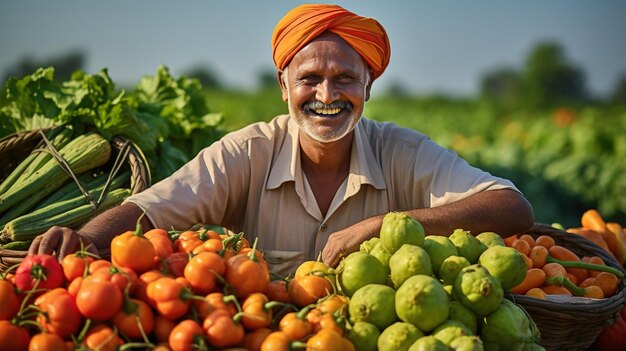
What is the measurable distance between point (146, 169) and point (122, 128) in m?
0.63

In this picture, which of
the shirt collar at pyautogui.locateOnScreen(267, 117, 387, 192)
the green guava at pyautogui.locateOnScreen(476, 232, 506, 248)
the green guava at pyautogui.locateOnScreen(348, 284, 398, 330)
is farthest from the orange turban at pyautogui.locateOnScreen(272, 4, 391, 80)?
the green guava at pyautogui.locateOnScreen(348, 284, 398, 330)

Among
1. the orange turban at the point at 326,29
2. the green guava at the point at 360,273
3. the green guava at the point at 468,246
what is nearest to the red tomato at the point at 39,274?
the green guava at the point at 360,273

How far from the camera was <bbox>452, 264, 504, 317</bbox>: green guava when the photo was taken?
263 cm

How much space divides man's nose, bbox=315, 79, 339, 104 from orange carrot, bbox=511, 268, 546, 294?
1455mm

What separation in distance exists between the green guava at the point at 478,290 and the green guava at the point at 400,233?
247mm

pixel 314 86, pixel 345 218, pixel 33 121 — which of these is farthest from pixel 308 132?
pixel 33 121

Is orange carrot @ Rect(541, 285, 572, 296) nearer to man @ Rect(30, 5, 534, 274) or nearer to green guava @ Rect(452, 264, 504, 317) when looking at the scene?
man @ Rect(30, 5, 534, 274)

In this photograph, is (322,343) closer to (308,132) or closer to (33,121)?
(308,132)

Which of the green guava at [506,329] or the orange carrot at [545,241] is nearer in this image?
the green guava at [506,329]

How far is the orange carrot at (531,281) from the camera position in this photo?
3.62 metres

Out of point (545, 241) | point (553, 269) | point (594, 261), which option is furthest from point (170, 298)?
point (594, 261)

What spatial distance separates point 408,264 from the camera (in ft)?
8.80

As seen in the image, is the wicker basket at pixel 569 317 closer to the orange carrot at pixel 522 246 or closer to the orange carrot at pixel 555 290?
the orange carrot at pixel 555 290

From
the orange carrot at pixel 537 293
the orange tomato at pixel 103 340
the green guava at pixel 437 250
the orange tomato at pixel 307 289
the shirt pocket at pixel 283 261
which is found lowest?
the shirt pocket at pixel 283 261
